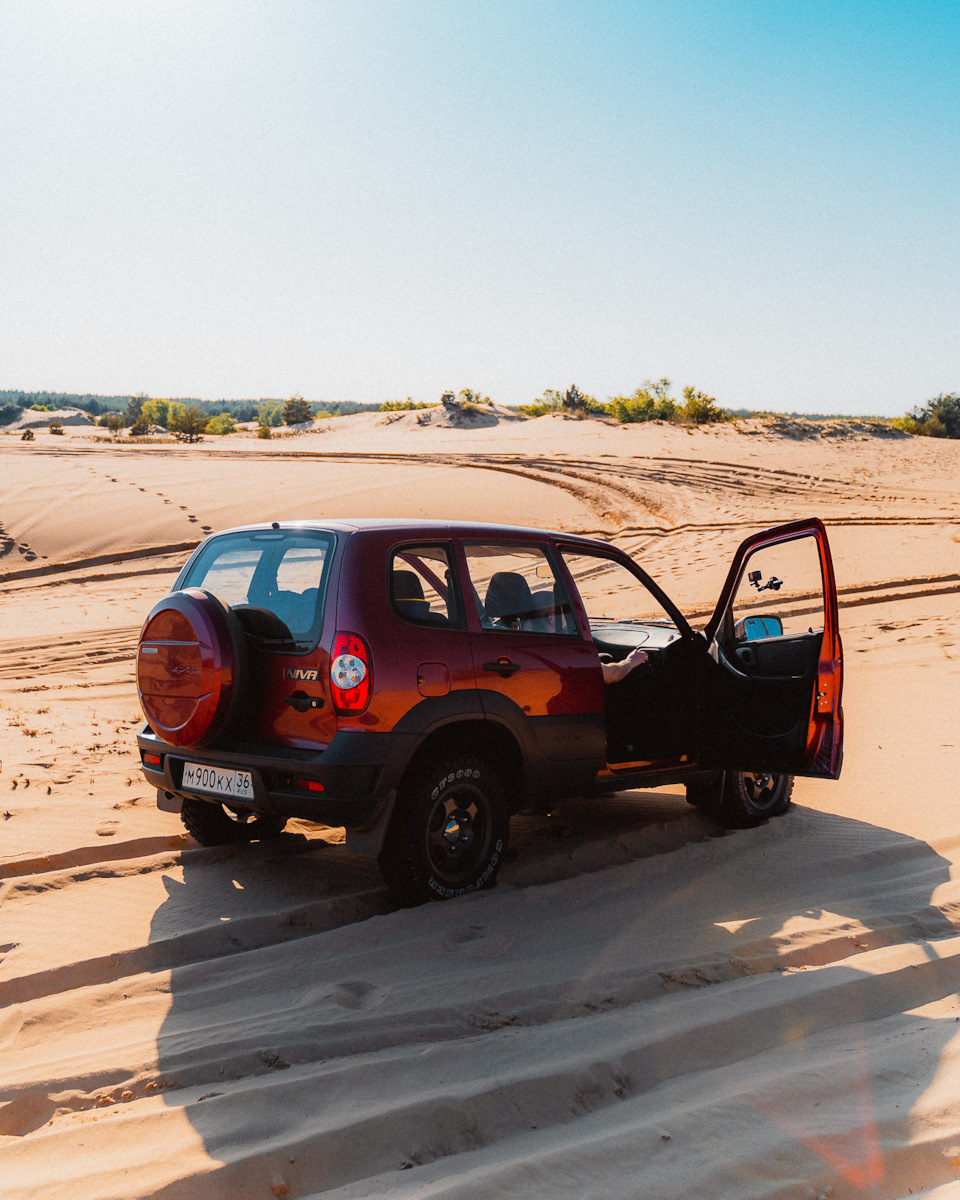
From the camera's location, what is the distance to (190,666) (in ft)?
14.7

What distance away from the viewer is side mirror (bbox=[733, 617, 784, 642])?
6.03m

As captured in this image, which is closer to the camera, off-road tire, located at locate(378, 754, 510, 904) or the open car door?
off-road tire, located at locate(378, 754, 510, 904)

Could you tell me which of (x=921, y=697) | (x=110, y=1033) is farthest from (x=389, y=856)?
(x=921, y=697)

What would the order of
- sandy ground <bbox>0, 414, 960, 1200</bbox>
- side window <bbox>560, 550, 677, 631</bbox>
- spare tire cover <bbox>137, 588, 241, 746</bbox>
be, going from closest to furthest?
sandy ground <bbox>0, 414, 960, 1200</bbox>
spare tire cover <bbox>137, 588, 241, 746</bbox>
side window <bbox>560, 550, 677, 631</bbox>

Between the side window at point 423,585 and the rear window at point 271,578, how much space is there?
328mm

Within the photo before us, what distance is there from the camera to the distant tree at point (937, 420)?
46.6 meters

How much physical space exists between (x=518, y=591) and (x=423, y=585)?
51cm

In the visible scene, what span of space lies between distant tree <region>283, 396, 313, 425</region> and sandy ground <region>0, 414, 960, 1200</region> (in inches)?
2254

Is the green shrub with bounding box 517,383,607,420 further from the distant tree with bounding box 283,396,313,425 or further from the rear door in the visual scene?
the rear door

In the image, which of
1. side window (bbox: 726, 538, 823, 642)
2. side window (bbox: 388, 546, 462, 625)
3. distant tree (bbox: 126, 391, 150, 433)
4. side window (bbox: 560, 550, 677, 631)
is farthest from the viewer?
distant tree (bbox: 126, 391, 150, 433)

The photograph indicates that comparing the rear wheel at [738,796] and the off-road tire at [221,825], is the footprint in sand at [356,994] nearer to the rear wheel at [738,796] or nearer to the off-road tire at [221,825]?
the off-road tire at [221,825]

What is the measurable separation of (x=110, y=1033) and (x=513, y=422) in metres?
46.5

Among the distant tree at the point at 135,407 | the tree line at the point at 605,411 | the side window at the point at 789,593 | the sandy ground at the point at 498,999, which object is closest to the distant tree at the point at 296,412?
the tree line at the point at 605,411

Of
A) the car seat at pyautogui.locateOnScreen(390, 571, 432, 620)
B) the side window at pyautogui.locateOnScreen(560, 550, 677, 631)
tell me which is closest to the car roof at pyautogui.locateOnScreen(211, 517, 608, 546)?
the car seat at pyautogui.locateOnScreen(390, 571, 432, 620)
